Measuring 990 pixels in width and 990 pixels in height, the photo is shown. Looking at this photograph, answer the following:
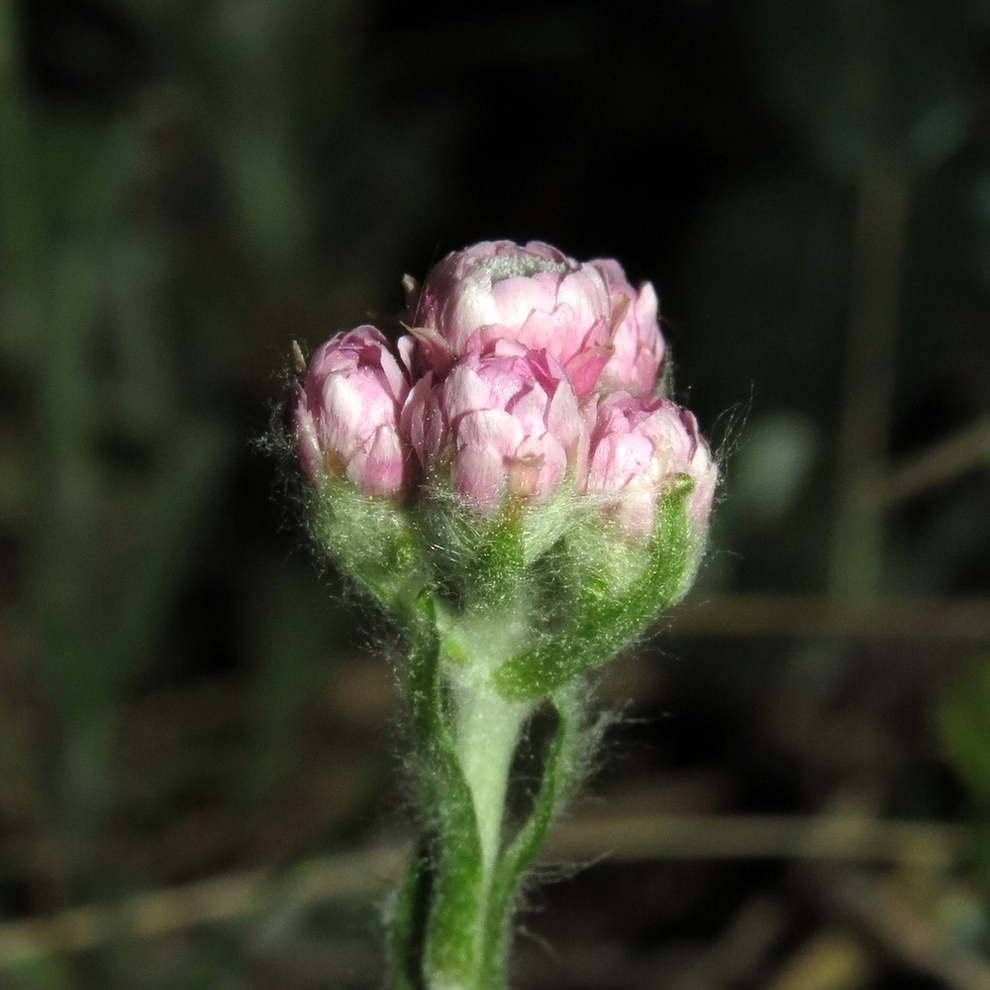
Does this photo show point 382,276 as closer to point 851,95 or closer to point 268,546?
point 268,546

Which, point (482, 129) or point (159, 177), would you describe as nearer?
point (159, 177)

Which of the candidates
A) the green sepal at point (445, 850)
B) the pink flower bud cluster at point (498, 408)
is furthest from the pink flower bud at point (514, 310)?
the green sepal at point (445, 850)

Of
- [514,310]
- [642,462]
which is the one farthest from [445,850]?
[514,310]

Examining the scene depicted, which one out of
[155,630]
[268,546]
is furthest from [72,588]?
[268,546]

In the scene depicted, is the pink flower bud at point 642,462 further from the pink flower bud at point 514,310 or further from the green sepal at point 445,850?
the green sepal at point 445,850

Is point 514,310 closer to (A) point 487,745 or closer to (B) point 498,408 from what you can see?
(B) point 498,408


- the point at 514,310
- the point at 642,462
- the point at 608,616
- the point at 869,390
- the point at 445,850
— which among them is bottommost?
the point at 445,850

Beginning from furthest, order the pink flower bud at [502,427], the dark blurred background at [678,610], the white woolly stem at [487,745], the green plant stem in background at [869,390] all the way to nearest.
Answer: the green plant stem in background at [869,390] < the dark blurred background at [678,610] < the white woolly stem at [487,745] < the pink flower bud at [502,427]
